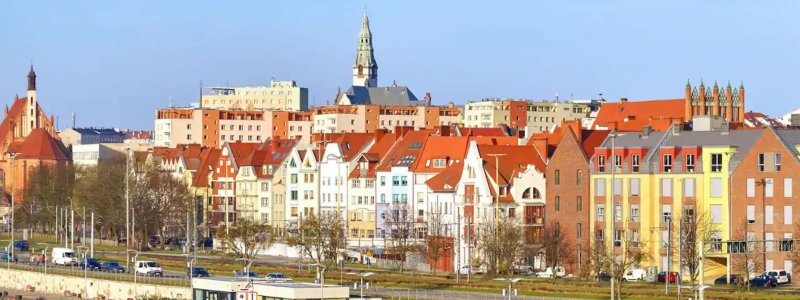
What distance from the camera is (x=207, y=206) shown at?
19612 cm

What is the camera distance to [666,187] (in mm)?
122562

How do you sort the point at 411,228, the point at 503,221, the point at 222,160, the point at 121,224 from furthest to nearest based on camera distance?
1. the point at 222,160
2. the point at 121,224
3. the point at 411,228
4. the point at 503,221

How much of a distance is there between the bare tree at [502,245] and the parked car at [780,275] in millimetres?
18381

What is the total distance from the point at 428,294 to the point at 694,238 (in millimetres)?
18141

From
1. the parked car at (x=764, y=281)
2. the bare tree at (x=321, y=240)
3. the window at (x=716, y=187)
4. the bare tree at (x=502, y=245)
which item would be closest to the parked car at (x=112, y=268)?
the bare tree at (x=321, y=240)

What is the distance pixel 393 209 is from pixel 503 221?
28.8 meters

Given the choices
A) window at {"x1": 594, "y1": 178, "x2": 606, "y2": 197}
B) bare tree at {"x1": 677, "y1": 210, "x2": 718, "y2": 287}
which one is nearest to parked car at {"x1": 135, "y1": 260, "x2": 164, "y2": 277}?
window at {"x1": 594, "y1": 178, "x2": 606, "y2": 197}

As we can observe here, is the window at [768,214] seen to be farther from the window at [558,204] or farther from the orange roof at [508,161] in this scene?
the orange roof at [508,161]

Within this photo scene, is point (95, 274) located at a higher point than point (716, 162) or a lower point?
lower

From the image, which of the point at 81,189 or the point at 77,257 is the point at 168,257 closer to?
the point at 77,257

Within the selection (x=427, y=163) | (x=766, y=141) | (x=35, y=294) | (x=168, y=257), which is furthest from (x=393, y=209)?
(x=766, y=141)

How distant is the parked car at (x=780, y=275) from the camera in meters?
111

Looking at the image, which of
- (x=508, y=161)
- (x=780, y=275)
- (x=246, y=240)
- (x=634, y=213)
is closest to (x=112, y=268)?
(x=246, y=240)

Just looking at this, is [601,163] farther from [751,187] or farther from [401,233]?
[401,233]
